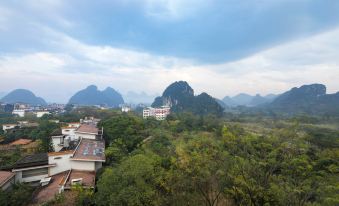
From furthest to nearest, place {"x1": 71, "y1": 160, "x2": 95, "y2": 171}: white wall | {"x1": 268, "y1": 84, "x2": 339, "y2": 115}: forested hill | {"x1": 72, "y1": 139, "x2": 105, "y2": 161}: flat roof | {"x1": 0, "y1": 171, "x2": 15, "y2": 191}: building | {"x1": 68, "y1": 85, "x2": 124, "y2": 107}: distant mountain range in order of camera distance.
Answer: {"x1": 68, "y1": 85, "x2": 124, "y2": 107}: distant mountain range < {"x1": 268, "y1": 84, "x2": 339, "y2": 115}: forested hill < {"x1": 72, "y1": 139, "x2": 105, "y2": 161}: flat roof < {"x1": 71, "y1": 160, "x2": 95, "y2": 171}: white wall < {"x1": 0, "y1": 171, "x2": 15, "y2": 191}: building

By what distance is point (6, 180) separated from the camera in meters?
11.4

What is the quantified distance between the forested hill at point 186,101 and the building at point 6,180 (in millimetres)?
71541

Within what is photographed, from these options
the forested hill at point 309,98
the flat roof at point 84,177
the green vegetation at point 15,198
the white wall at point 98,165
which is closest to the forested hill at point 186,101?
the forested hill at point 309,98

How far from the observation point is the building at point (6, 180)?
1104 cm

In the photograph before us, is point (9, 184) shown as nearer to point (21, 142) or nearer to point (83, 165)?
point (83, 165)

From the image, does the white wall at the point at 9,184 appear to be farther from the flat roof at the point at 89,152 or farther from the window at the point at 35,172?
the flat roof at the point at 89,152

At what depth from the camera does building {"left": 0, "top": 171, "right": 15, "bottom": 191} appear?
1104 cm

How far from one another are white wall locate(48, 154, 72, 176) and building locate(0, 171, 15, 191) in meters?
2.10

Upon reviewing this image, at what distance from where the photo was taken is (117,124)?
22750 mm

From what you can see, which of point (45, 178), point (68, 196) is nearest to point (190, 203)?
point (68, 196)

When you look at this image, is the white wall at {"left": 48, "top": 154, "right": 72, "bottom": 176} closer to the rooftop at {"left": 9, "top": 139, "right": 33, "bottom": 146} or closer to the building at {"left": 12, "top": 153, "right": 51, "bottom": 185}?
the building at {"left": 12, "top": 153, "right": 51, "bottom": 185}

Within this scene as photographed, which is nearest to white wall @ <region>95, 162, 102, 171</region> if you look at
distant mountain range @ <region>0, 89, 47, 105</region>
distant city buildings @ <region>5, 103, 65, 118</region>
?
distant city buildings @ <region>5, 103, 65, 118</region>

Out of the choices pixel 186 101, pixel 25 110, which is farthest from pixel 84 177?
pixel 186 101

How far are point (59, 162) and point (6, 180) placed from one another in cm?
300
